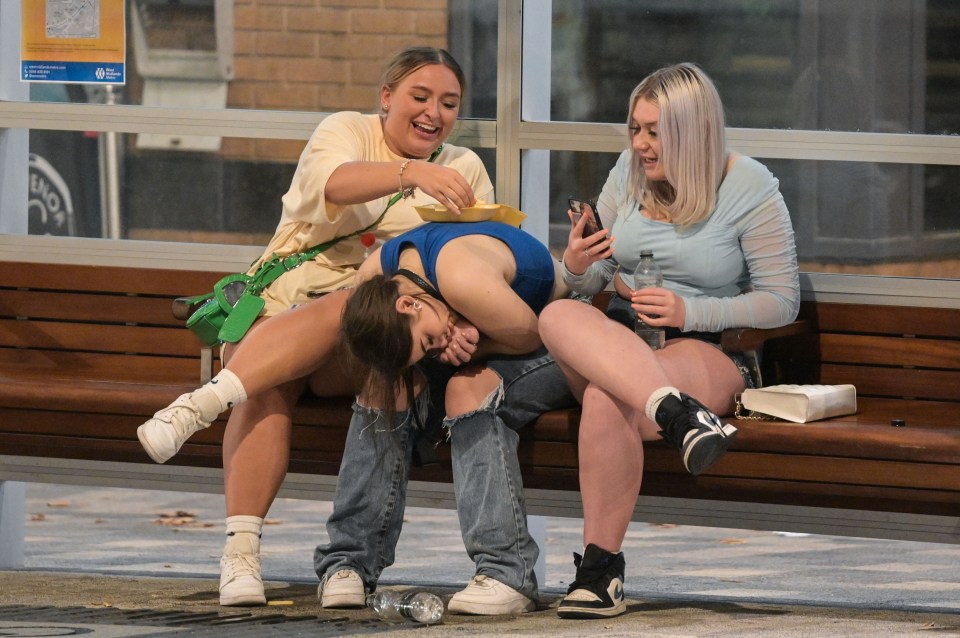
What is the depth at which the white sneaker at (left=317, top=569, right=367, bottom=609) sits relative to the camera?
4035 millimetres

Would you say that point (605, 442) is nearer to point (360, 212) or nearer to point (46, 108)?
point (360, 212)

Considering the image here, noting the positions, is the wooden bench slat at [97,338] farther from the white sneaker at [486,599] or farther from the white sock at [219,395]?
the white sneaker at [486,599]

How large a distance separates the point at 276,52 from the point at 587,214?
1.84m

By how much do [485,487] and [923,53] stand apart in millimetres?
2219

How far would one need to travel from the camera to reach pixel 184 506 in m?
7.48

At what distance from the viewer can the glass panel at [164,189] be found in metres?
5.66

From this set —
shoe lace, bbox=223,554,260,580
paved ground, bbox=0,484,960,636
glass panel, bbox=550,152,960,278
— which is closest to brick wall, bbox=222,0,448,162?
glass panel, bbox=550,152,960,278

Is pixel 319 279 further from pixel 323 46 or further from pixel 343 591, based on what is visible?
pixel 323 46

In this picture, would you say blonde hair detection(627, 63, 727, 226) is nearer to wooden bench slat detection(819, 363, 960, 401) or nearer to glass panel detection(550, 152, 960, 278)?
wooden bench slat detection(819, 363, 960, 401)

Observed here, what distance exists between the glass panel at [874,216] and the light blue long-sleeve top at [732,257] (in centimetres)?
78

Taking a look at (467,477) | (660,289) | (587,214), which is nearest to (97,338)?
(467,477)

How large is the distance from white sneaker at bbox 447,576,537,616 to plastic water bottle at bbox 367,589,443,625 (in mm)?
64

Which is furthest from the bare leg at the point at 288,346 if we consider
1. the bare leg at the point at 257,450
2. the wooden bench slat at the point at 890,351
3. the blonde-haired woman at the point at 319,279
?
the wooden bench slat at the point at 890,351

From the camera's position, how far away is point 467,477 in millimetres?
4035
